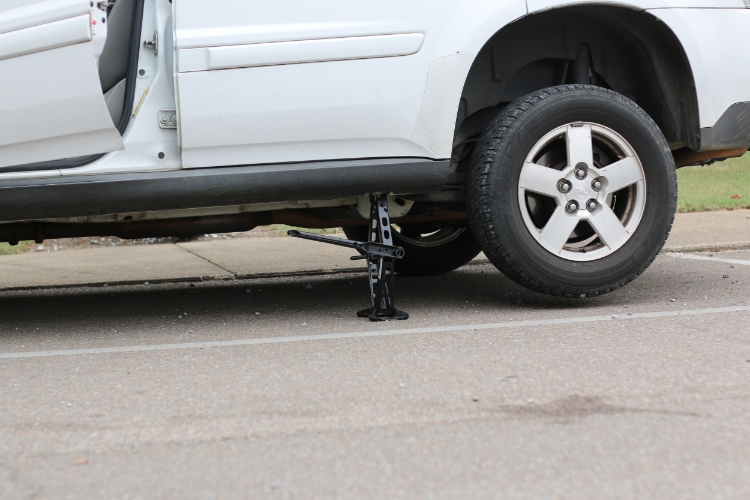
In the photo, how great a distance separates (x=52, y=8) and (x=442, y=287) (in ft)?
8.23

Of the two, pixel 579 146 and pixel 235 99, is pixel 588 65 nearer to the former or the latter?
pixel 579 146

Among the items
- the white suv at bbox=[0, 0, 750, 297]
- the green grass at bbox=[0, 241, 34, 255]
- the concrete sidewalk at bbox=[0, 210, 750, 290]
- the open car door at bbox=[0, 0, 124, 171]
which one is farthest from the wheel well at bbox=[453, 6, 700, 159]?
the green grass at bbox=[0, 241, 34, 255]

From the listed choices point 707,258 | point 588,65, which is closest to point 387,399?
point 588,65

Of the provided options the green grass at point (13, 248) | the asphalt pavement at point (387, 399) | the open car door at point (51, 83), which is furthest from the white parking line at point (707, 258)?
the green grass at point (13, 248)

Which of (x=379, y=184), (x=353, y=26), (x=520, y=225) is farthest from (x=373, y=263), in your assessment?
(x=353, y=26)

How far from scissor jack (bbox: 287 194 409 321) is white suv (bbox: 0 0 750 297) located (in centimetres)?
13

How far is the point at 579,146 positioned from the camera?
3.99 meters

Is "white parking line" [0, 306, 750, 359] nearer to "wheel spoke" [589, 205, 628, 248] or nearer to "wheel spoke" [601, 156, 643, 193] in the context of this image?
"wheel spoke" [589, 205, 628, 248]

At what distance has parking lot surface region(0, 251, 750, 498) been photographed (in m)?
2.14

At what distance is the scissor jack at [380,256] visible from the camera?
397 centimetres

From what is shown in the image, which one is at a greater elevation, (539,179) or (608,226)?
(539,179)

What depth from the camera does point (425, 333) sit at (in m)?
3.70

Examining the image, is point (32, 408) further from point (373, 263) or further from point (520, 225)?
point (520, 225)

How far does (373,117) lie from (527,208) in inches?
32.7
